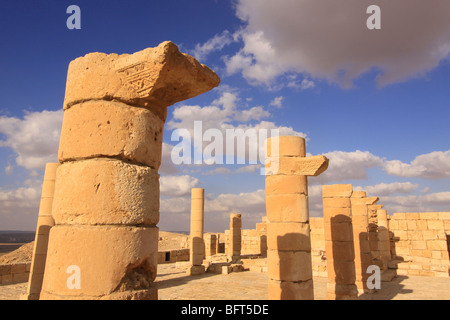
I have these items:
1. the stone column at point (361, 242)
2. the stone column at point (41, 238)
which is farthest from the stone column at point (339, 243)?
the stone column at point (41, 238)

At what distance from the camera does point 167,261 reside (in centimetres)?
2225

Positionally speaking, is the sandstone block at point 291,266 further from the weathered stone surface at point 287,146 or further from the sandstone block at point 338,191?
the sandstone block at point 338,191

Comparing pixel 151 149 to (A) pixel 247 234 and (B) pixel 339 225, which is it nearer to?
(B) pixel 339 225

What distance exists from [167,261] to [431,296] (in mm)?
16377

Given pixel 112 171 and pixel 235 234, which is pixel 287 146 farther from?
pixel 235 234

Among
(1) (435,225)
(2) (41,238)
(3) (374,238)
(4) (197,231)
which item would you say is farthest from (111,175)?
(1) (435,225)

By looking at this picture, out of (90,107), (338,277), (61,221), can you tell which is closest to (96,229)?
(61,221)

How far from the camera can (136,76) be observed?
3.75m

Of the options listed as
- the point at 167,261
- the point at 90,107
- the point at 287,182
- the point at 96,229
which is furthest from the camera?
the point at 167,261

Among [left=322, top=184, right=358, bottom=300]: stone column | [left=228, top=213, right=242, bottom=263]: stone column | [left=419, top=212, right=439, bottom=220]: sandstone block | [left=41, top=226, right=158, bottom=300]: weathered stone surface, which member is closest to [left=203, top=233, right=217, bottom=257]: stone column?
[left=228, top=213, right=242, bottom=263]: stone column

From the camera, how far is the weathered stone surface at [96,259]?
3.28m

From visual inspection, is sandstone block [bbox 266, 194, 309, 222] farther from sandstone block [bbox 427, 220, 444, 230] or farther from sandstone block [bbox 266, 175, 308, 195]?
sandstone block [bbox 427, 220, 444, 230]

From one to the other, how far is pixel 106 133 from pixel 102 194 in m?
0.72

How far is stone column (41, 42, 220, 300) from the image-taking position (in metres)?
3.34
